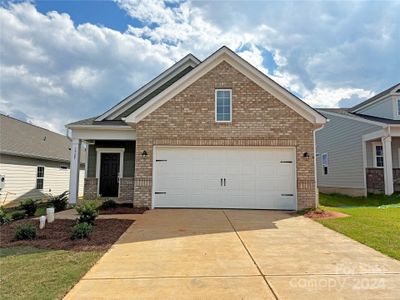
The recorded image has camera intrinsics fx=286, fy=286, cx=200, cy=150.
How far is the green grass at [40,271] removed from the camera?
3.71 meters

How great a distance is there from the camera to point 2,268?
4676 millimetres

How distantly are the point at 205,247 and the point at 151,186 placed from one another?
585 cm

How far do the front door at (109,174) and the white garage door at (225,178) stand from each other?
3573 millimetres

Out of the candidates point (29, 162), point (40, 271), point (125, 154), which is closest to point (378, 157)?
point (125, 154)

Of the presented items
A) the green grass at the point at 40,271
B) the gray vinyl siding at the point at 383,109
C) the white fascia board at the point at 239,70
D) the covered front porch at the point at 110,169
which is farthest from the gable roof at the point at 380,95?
the green grass at the point at 40,271

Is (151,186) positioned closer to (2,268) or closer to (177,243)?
(177,243)

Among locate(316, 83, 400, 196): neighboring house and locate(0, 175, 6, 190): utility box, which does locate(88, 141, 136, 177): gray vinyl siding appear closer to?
locate(0, 175, 6, 190): utility box

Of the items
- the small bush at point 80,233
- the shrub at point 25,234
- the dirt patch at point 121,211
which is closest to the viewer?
the small bush at point 80,233

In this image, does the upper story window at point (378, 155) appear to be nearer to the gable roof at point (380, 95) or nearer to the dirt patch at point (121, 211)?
the gable roof at point (380, 95)

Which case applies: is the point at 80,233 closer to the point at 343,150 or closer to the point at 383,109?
the point at 343,150

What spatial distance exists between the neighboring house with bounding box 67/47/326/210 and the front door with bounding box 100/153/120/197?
10.2 feet

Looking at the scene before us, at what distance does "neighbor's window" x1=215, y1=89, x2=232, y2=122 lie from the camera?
38.1 feet

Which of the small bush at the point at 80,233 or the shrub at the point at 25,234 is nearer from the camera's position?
the small bush at the point at 80,233

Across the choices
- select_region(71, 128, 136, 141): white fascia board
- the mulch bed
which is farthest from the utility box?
the mulch bed
